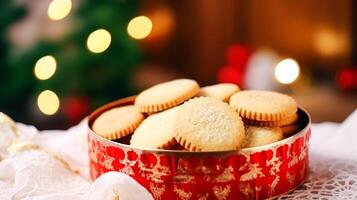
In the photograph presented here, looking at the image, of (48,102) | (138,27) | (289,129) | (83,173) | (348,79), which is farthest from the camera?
(348,79)

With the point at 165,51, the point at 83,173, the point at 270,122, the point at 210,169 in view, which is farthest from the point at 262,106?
the point at 165,51

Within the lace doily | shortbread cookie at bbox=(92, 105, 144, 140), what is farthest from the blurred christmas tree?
the lace doily

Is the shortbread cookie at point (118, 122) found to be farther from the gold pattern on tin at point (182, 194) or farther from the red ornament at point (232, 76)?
the red ornament at point (232, 76)

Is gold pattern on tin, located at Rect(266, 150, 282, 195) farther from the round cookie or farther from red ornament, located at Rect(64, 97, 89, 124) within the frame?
red ornament, located at Rect(64, 97, 89, 124)

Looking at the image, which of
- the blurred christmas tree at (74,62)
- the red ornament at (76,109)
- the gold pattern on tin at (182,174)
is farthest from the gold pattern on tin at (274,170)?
the red ornament at (76,109)

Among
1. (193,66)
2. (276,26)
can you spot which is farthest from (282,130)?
(193,66)

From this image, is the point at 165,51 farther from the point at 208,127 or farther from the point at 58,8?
the point at 208,127
